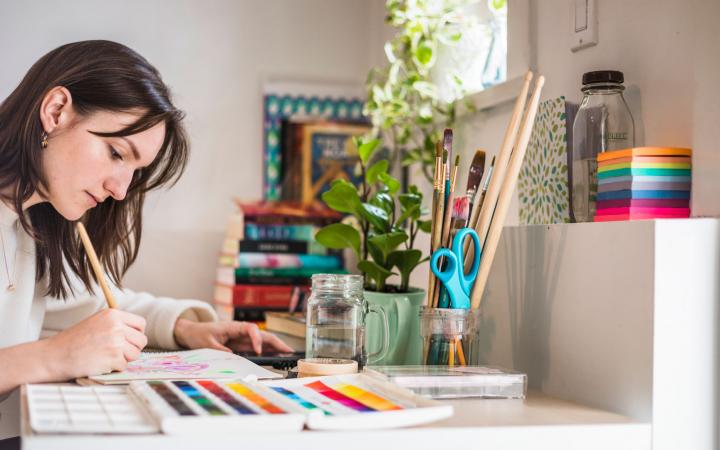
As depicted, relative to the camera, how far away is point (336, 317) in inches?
39.3

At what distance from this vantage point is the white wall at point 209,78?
7.61 ft

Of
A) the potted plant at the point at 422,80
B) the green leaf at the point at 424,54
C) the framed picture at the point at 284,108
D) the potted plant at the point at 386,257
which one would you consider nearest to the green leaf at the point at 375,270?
the potted plant at the point at 386,257

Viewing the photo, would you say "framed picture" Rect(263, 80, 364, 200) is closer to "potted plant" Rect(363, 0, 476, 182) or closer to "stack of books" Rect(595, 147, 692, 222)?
"potted plant" Rect(363, 0, 476, 182)

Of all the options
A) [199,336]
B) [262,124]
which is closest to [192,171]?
[262,124]

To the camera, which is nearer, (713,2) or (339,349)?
(713,2)

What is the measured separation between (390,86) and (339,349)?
1.08 meters

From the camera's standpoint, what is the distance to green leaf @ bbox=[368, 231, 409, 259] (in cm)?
108

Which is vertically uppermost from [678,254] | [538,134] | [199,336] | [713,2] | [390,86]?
[390,86]

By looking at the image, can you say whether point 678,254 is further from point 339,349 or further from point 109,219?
point 109,219

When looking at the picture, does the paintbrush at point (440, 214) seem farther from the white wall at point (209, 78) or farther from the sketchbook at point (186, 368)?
the white wall at point (209, 78)

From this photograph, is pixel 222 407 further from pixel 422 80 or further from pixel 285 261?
pixel 285 261

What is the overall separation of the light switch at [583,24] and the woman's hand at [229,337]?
→ 0.62 m

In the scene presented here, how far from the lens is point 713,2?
0.84 m

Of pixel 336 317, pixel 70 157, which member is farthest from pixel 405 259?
pixel 70 157
